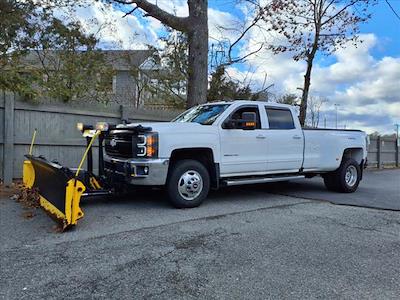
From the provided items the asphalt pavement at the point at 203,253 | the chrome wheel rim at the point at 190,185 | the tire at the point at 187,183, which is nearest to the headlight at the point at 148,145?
the tire at the point at 187,183

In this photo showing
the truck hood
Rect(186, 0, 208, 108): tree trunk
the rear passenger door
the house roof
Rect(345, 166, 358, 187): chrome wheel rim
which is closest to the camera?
the truck hood

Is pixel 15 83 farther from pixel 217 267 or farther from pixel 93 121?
pixel 217 267

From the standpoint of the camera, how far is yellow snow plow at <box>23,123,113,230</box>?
5539mm

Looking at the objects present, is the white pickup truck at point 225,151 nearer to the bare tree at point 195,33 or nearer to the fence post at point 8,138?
the fence post at point 8,138

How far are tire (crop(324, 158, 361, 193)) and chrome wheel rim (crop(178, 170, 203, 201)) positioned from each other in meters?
4.13

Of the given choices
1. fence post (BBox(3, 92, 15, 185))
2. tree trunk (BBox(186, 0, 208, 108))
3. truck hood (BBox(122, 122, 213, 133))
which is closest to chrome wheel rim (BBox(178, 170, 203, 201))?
truck hood (BBox(122, 122, 213, 133))

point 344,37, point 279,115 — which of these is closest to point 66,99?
point 279,115

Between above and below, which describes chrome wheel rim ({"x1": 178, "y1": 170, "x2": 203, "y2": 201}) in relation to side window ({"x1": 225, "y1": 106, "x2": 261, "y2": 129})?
below

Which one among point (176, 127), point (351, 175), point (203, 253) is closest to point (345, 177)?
point (351, 175)

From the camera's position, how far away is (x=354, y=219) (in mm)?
6988

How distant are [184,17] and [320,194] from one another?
285 inches

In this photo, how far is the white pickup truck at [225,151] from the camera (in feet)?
23.1

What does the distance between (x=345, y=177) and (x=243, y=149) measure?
335 centimetres

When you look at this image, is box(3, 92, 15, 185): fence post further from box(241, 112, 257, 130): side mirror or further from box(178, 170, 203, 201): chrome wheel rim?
box(241, 112, 257, 130): side mirror
